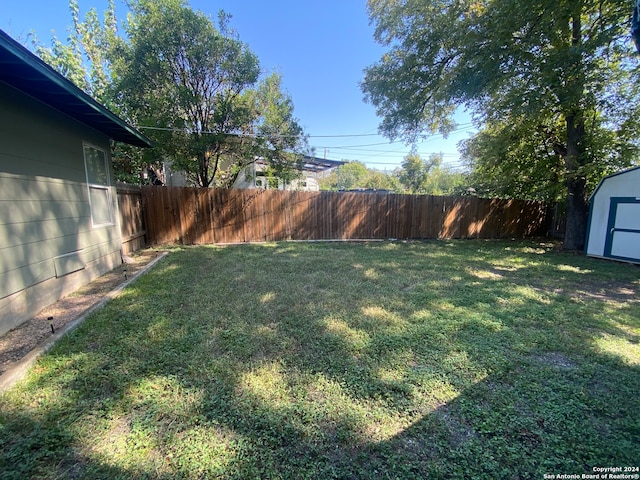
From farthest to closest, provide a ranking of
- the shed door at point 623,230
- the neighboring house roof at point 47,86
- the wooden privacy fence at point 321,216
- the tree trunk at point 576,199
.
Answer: the tree trunk at point 576,199 < the wooden privacy fence at point 321,216 < the shed door at point 623,230 < the neighboring house roof at point 47,86

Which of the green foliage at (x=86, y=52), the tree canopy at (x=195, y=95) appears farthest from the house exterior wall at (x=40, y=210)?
the green foliage at (x=86, y=52)

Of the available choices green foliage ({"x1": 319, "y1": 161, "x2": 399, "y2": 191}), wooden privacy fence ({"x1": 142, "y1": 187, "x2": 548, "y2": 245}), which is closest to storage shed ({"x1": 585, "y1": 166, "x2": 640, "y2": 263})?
wooden privacy fence ({"x1": 142, "y1": 187, "x2": 548, "y2": 245})

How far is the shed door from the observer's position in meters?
6.65

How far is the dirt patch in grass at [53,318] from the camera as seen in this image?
8.36ft

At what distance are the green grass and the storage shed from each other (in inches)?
159

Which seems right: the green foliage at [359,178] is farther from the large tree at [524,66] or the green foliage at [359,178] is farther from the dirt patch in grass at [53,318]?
the dirt patch in grass at [53,318]

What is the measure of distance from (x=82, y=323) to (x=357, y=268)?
4427mm

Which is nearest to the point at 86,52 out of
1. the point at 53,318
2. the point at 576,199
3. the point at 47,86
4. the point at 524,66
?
the point at 47,86

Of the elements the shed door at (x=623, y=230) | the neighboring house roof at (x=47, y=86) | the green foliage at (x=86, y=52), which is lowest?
the shed door at (x=623, y=230)

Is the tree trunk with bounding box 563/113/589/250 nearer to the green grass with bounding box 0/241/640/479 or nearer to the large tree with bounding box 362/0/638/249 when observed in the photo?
the large tree with bounding box 362/0/638/249

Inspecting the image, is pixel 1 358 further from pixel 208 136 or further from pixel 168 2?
pixel 168 2

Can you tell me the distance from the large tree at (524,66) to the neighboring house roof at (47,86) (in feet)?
27.7

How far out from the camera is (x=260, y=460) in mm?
1506

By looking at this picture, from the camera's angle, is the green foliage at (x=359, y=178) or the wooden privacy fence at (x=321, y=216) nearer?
the wooden privacy fence at (x=321, y=216)
